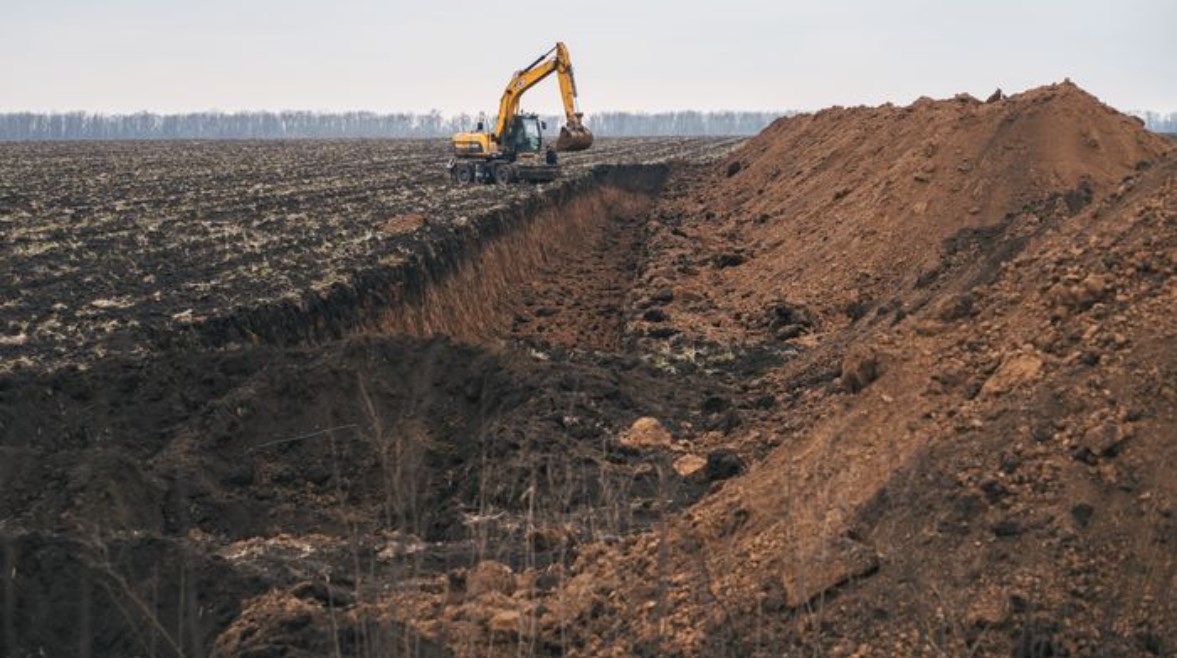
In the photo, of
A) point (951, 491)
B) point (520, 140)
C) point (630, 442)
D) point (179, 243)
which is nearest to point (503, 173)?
point (520, 140)

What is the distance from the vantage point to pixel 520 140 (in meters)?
33.2

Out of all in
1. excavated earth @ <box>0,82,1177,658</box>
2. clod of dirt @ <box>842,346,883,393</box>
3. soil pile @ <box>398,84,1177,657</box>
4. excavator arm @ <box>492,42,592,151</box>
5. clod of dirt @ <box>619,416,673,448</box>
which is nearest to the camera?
soil pile @ <box>398,84,1177,657</box>

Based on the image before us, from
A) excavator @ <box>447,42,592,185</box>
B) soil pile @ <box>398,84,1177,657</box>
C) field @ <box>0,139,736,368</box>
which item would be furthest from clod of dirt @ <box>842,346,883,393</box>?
excavator @ <box>447,42,592,185</box>

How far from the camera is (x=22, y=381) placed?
11445mm

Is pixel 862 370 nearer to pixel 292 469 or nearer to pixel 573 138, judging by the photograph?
pixel 292 469

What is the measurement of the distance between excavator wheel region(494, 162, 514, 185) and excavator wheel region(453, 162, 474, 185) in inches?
37.3

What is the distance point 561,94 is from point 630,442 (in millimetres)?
22611

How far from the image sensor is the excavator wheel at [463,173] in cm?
3378

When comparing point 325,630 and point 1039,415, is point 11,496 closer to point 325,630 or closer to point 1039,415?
point 325,630

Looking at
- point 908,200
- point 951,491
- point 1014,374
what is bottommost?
point 951,491

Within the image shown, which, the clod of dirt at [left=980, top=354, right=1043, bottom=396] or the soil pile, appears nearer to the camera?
the soil pile

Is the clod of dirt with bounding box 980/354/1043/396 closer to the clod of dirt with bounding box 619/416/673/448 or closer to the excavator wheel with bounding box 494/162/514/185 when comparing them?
the clod of dirt with bounding box 619/416/673/448

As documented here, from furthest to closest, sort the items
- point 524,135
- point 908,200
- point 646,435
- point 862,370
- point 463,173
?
1. point 463,173
2. point 524,135
3. point 908,200
4. point 646,435
5. point 862,370

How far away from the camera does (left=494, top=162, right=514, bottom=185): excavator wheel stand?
3253cm
